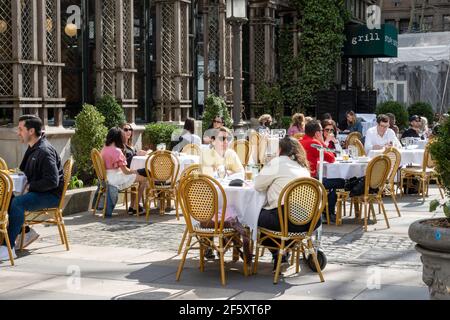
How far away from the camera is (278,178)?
309 inches

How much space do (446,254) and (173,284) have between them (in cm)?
290

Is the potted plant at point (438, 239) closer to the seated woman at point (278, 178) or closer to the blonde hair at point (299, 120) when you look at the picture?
the seated woman at point (278, 178)

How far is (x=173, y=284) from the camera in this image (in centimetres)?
750

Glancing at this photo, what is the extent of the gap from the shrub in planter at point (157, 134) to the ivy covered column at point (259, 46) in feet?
23.9

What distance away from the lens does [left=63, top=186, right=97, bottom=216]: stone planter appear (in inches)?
486

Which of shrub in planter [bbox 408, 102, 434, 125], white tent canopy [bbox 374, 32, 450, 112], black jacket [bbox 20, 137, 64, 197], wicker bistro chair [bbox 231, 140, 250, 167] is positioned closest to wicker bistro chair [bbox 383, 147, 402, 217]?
wicker bistro chair [bbox 231, 140, 250, 167]

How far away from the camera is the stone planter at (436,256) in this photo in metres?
5.78

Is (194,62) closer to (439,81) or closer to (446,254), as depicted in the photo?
(446,254)

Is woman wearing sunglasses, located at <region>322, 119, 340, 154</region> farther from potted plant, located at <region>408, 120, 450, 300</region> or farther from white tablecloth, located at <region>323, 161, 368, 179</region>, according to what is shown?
potted plant, located at <region>408, 120, 450, 300</region>

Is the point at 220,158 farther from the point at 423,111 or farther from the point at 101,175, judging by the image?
the point at 423,111

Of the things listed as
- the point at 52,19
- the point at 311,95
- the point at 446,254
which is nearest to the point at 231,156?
the point at 446,254

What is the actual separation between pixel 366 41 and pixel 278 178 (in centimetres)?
2153

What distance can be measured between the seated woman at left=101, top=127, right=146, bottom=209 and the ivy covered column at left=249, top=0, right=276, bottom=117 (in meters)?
12.5

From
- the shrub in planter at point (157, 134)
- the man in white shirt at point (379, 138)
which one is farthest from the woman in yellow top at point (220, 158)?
the shrub in planter at point (157, 134)
